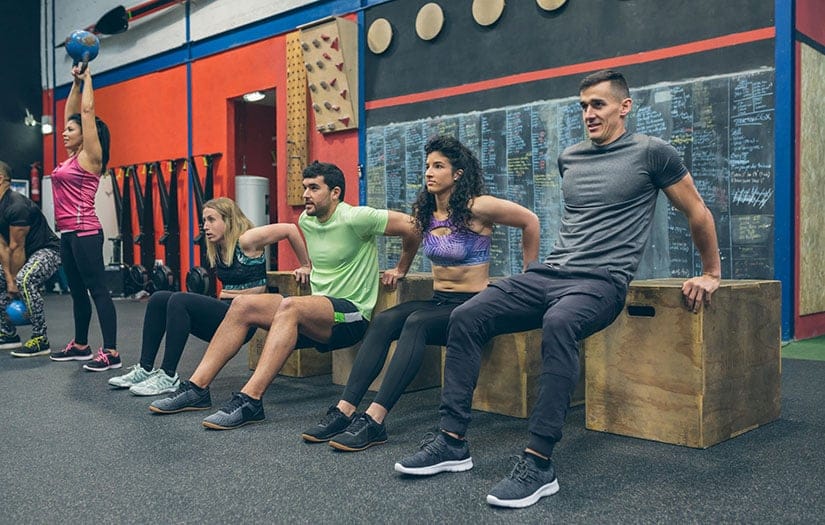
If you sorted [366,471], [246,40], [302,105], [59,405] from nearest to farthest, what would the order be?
1. [366,471]
2. [59,405]
3. [302,105]
4. [246,40]

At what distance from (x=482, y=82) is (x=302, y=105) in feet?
5.98

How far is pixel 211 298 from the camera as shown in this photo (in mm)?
2857

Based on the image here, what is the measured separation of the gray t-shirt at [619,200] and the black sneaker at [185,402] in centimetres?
138

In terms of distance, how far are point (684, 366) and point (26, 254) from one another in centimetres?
349

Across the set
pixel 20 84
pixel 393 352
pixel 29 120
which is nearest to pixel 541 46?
pixel 393 352

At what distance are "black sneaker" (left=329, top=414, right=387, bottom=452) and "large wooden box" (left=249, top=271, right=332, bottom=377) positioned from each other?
3.88ft

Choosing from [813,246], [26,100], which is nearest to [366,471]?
[813,246]

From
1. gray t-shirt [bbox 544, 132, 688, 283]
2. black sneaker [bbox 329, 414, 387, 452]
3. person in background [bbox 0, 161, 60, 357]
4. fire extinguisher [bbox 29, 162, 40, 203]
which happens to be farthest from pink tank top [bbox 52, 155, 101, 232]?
fire extinguisher [bbox 29, 162, 40, 203]

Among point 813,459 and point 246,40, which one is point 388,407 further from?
point 246,40

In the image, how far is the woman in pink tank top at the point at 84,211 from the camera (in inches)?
135

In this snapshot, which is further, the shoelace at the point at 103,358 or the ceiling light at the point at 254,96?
the ceiling light at the point at 254,96

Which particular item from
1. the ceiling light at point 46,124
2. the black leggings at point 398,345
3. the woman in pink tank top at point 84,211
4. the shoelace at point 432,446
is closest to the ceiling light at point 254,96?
the woman in pink tank top at point 84,211

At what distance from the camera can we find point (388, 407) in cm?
213

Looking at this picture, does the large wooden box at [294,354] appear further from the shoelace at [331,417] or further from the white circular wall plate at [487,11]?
the white circular wall plate at [487,11]
